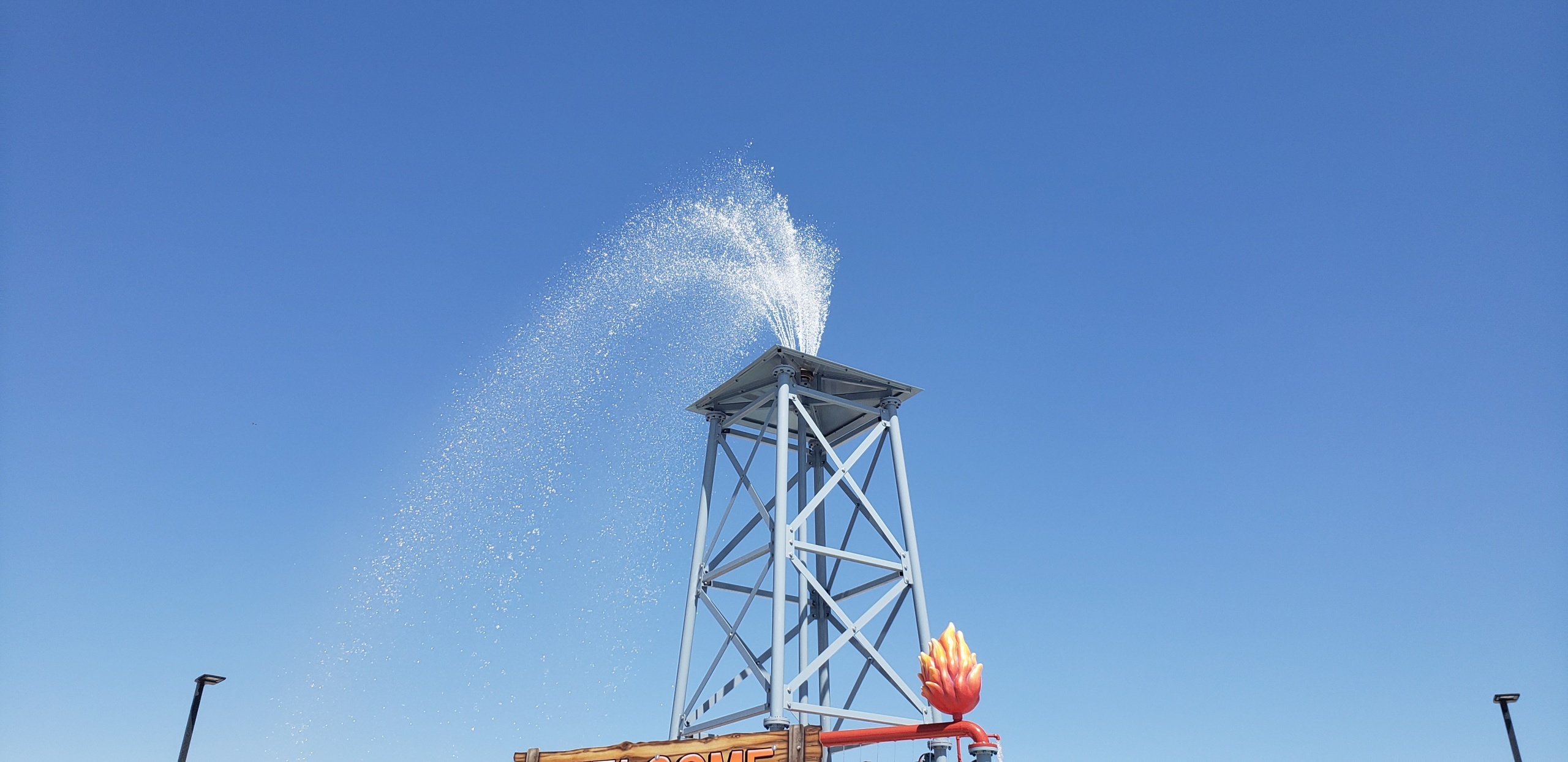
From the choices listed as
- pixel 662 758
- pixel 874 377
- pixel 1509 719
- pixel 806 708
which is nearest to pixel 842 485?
pixel 874 377

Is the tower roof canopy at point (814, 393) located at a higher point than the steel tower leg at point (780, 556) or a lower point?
higher

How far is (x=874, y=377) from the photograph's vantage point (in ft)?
50.8

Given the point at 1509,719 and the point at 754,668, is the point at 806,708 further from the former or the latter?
the point at 1509,719

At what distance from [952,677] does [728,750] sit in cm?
242

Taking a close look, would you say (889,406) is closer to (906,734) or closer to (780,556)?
(780,556)

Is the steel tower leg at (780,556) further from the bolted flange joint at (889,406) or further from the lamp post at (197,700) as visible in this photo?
the lamp post at (197,700)

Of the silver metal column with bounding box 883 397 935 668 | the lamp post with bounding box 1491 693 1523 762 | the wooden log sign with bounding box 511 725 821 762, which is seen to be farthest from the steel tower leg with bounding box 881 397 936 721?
the lamp post with bounding box 1491 693 1523 762

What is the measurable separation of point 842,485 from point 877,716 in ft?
11.9

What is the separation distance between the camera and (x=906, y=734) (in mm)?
10000

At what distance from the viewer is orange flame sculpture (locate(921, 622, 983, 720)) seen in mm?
9469

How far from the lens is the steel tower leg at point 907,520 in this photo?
1434 cm

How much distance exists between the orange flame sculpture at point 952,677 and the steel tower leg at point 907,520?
161 inches

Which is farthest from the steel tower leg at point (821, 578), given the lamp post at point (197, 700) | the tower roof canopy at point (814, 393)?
the lamp post at point (197, 700)

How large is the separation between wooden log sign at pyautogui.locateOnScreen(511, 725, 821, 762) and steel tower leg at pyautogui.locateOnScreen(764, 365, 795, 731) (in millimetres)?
1386
